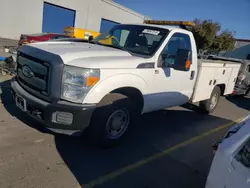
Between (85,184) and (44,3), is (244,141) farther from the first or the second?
(44,3)

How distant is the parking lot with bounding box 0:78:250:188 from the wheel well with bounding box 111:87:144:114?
1.32 feet

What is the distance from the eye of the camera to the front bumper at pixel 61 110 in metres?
3.13

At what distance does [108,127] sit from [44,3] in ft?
70.7

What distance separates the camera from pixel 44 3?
21906 millimetres

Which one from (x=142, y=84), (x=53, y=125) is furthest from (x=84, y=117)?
(x=142, y=84)

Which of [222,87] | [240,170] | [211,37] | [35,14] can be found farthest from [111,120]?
[211,37]

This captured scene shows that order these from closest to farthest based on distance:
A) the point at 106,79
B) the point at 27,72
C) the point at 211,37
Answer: the point at 106,79, the point at 27,72, the point at 211,37

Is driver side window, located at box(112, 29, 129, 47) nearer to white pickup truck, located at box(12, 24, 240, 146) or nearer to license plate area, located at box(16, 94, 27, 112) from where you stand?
white pickup truck, located at box(12, 24, 240, 146)

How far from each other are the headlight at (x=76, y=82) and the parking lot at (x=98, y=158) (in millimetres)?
956

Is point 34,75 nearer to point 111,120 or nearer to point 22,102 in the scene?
point 22,102

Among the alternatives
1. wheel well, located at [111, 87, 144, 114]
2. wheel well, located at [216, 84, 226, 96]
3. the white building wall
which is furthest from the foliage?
wheel well, located at [111, 87, 144, 114]

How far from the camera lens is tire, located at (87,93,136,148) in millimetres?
3416

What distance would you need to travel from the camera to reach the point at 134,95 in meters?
3.95

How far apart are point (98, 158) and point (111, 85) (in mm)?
1122
